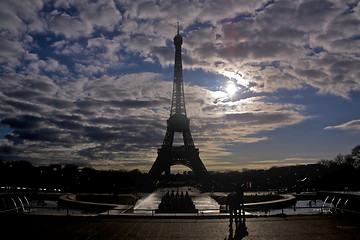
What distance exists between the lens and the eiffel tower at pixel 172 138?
78.2 m

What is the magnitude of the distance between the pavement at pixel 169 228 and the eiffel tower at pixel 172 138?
64.6 metres

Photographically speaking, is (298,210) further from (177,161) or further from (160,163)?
(177,161)

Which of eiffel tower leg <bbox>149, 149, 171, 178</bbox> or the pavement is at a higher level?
eiffel tower leg <bbox>149, 149, 171, 178</bbox>

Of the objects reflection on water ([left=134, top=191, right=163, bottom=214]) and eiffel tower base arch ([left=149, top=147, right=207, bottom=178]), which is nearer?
reflection on water ([left=134, top=191, right=163, bottom=214])

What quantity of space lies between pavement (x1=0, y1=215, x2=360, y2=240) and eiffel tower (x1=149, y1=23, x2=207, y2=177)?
6461 cm

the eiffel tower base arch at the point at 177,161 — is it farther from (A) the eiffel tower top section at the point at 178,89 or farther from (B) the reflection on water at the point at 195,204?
(B) the reflection on water at the point at 195,204

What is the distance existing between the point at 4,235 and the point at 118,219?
541cm

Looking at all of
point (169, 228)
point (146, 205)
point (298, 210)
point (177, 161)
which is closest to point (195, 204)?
point (146, 205)

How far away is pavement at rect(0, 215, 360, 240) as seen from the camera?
1059cm

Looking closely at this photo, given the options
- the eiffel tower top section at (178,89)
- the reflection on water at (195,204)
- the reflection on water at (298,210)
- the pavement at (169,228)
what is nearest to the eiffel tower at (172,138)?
the eiffel tower top section at (178,89)

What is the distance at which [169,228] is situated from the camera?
1205 cm

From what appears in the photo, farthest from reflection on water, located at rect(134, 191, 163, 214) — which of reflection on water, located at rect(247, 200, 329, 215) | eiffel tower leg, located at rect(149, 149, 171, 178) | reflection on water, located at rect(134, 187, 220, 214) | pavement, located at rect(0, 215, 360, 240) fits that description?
eiffel tower leg, located at rect(149, 149, 171, 178)

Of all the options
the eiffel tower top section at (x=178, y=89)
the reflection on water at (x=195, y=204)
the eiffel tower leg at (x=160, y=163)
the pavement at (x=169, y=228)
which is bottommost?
the reflection on water at (x=195, y=204)

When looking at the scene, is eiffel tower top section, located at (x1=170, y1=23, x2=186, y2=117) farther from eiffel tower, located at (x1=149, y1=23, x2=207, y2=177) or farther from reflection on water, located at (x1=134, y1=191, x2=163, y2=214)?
reflection on water, located at (x1=134, y1=191, x2=163, y2=214)
